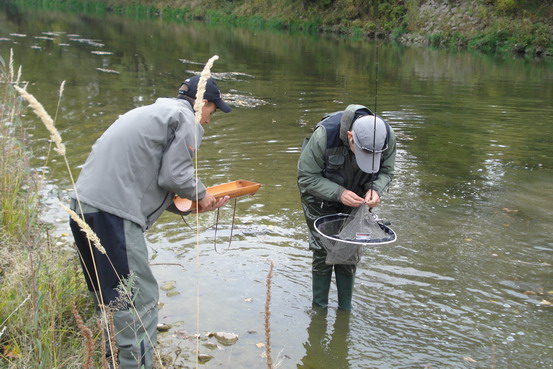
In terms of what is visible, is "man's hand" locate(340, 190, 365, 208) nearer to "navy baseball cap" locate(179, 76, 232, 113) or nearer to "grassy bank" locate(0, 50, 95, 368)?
"navy baseball cap" locate(179, 76, 232, 113)

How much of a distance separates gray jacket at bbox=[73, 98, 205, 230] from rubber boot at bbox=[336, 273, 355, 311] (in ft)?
7.07

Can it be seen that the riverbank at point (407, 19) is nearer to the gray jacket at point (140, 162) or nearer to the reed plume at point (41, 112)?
the gray jacket at point (140, 162)

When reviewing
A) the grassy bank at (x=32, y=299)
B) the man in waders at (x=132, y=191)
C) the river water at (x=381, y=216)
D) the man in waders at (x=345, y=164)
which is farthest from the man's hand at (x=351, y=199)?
the grassy bank at (x=32, y=299)

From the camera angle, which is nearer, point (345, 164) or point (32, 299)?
point (32, 299)

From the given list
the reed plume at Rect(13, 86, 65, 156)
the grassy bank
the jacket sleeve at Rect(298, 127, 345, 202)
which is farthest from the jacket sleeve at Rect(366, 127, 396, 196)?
the reed plume at Rect(13, 86, 65, 156)

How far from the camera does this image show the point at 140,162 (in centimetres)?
363

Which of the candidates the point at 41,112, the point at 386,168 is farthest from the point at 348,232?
the point at 41,112

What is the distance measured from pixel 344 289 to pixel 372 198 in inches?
43.3

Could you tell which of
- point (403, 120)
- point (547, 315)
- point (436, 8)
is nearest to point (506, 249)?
point (547, 315)

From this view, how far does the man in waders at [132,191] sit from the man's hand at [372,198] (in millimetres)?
1538

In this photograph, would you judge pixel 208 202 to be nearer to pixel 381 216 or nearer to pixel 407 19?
pixel 381 216

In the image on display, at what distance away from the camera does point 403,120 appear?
1416 centimetres

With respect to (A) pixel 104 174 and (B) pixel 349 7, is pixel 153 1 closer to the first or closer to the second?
(B) pixel 349 7

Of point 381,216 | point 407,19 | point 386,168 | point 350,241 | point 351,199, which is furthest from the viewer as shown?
point 407,19
